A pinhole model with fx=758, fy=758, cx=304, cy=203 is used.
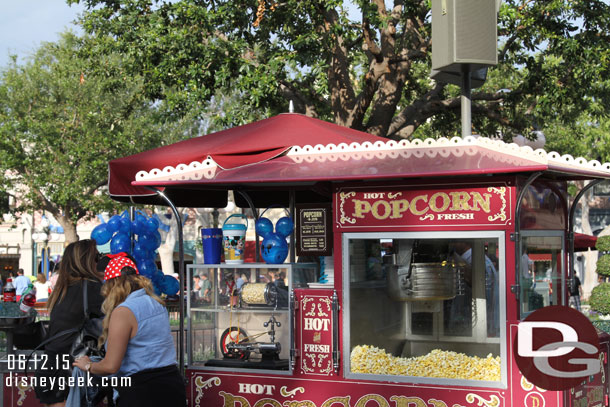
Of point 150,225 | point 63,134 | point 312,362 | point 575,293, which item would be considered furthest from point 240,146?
point 63,134

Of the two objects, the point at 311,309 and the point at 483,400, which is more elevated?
the point at 311,309

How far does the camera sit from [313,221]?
7254mm

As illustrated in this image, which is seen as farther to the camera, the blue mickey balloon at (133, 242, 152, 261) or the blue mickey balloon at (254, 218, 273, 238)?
the blue mickey balloon at (133, 242, 152, 261)

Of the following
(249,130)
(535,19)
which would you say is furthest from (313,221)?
(535,19)

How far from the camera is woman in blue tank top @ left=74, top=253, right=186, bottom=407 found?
4672mm

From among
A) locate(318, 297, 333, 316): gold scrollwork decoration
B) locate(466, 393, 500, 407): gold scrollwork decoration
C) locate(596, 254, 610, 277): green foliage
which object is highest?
locate(596, 254, 610, 277): green foliage

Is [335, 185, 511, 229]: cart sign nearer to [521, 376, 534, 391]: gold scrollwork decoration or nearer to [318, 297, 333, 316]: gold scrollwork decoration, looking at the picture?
[318, 297, 333, 316]: gold scrollwork decoration

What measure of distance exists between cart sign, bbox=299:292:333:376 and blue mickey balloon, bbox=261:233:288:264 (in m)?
0.59

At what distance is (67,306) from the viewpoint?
5562 mm

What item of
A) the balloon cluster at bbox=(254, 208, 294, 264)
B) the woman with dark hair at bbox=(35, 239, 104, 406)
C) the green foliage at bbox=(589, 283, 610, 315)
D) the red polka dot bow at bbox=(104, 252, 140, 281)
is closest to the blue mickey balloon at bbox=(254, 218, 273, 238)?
the balloon cluster at bbox=(254, 208, 294, 264)

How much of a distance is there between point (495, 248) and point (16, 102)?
26.4m

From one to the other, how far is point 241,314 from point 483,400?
2.36 meters

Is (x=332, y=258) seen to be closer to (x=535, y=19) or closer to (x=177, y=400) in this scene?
(x=177, y=400)

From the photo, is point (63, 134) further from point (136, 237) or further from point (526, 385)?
point (526, 385)
